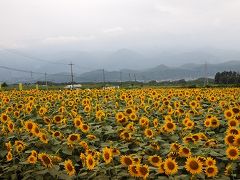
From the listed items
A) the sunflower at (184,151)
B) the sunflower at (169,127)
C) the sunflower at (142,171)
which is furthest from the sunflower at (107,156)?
the sunflower at (169,127)

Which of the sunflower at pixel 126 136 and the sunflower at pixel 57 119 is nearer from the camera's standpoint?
the sunflower at pixel 126 136

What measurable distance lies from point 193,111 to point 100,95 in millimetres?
5222

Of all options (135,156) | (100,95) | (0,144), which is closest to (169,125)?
(135,156)

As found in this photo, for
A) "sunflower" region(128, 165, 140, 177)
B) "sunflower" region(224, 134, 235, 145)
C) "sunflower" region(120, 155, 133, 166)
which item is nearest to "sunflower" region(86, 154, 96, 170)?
"sunflower" region(120, 155, 133, 166)

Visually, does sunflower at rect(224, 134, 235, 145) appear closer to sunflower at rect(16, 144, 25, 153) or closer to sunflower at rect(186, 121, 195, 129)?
sunflower at rect(186, 121, 195, 129)

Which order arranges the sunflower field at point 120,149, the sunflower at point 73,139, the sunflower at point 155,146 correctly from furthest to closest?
the sunflower at point 73,139
the sunflower at point 155,146
the sunflower field at point 120,149

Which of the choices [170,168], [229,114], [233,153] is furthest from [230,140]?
[229,114]

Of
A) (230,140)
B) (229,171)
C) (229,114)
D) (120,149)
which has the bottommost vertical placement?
(229,171)

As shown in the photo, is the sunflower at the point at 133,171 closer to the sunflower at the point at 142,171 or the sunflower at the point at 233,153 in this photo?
the sunflower at the point at 142,171

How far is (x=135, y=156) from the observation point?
4.88 metres

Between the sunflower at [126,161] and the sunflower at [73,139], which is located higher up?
the sunflower at [73,139]

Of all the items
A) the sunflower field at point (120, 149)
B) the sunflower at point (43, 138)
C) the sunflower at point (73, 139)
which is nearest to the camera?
the sunflower field at point (120, 149)

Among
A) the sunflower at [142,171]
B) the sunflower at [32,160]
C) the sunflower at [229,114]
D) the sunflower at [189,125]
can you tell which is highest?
the sunflower at [229,114]

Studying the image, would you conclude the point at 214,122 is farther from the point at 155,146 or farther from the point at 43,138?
the point at 43,138
